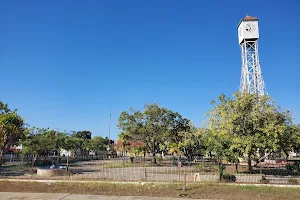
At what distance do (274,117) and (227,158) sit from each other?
16.3 ft

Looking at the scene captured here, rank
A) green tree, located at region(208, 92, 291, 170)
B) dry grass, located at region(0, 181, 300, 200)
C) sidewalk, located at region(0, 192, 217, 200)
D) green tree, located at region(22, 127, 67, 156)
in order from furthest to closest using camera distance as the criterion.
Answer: green tree, located at region(22, 127, 67, 156)
green tree, located at region(208, 92, 291, 170)
dry grass, located at region(0, 181, 300, 200)
sidewalk, located at region(0, 192, 217, 200)

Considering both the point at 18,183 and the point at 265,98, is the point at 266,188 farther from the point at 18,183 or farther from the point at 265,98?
the point at 18,183

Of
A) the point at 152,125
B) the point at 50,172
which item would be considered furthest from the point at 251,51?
the point at 50,172

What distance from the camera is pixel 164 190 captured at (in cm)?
1153

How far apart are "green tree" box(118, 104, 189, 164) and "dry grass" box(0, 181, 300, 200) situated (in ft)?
68.5

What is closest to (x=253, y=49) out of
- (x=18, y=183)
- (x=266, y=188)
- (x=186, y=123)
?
(x=186, y=123)

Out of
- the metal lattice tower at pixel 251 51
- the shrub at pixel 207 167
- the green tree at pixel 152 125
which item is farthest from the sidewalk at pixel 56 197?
the metal lattice tower at pixel 251 51

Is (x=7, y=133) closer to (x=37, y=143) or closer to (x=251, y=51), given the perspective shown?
(x=37, y=143)

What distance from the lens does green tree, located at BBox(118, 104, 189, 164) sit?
111 feet

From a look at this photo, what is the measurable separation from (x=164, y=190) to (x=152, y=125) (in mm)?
22294

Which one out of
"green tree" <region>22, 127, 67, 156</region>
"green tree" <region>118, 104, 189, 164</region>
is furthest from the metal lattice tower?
"green tree" <region>22, 127, 67, 156</region>

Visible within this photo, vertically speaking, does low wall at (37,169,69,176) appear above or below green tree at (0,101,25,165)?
below

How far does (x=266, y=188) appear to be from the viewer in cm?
1177

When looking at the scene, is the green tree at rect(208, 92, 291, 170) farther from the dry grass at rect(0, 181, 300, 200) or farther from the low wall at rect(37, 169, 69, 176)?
the low wall at rect(37, 169, 69, 176)
